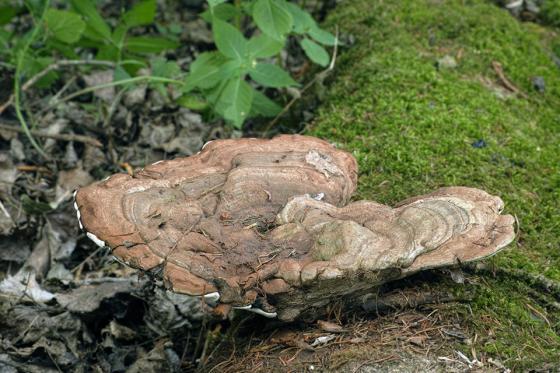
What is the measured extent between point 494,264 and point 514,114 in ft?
6.88

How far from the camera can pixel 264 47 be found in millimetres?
5289

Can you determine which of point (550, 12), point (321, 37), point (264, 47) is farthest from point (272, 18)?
point (550, 12)

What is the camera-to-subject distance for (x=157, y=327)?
4656 mm

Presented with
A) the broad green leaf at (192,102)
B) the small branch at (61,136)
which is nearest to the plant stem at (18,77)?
the small branch at (61,136)

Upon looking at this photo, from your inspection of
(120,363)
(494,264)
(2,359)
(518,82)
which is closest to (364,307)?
(494,264)

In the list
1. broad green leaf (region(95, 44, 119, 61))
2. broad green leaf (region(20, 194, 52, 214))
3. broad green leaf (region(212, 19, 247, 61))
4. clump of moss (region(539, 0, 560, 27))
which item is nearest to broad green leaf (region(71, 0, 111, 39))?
broad green leaf (region(95, 44, 119, 61))

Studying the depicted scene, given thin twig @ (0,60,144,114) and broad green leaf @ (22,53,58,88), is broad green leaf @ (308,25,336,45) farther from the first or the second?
broad green leaf @ (22,53,58,88)

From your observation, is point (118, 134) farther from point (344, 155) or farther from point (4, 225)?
point (344, 155)

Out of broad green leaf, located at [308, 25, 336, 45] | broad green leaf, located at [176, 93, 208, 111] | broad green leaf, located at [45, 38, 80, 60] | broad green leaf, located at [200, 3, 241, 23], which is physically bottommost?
broad green leaf, located at [176, 93, 208, 111]

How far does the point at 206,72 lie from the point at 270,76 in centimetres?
50

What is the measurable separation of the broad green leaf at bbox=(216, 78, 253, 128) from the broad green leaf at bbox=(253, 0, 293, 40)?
57 cm

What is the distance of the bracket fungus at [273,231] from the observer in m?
3.22

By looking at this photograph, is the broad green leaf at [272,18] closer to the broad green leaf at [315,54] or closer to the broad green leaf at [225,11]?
the broad green leaf at [315,54]

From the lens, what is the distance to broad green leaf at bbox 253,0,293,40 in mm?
4852
